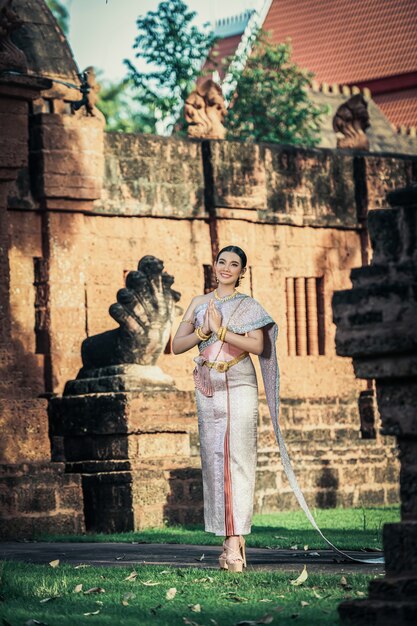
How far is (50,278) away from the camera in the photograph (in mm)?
16094

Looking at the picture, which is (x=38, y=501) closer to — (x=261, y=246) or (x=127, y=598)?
(x=127, y=598)

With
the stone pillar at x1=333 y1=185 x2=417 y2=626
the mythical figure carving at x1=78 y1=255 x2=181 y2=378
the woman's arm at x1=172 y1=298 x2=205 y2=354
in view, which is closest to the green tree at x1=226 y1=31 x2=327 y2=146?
the mythical figure carving at x1=78 y1=255 x2=181 y2=378

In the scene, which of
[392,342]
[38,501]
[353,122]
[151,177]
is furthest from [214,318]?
[353,122]

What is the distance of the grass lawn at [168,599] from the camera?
20.9ft

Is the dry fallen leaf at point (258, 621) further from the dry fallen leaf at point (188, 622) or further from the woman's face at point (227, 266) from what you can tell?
the woman's face at point (227, 266)

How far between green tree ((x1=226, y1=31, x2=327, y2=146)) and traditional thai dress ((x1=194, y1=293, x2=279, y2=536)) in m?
17.3

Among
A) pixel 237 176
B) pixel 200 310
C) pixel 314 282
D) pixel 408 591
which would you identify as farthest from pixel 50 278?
pixel 408 591

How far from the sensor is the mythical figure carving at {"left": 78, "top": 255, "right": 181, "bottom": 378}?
543 inches

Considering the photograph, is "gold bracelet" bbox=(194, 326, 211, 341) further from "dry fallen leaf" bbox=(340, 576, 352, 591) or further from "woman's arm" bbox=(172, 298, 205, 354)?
"dry fallen leaf" bbox=(340, 576, 352, 591)

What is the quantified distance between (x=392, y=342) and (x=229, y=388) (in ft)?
9.10

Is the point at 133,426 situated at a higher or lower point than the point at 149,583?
higher

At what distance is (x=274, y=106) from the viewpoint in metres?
26.8

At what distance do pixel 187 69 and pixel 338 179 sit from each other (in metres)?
6.92

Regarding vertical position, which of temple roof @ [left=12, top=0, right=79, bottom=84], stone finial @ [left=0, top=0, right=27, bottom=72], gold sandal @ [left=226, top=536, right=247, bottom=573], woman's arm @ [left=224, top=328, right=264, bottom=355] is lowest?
gold sandal @ [left=226, top=536, right=247, bottom=573]
